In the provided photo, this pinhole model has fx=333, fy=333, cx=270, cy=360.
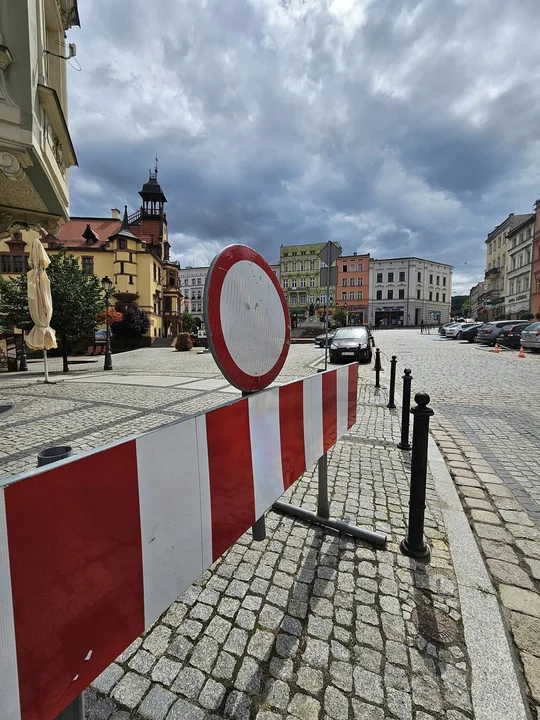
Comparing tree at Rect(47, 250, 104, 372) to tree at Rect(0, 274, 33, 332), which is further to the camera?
tree at Rect(0, 274, 33, 332)

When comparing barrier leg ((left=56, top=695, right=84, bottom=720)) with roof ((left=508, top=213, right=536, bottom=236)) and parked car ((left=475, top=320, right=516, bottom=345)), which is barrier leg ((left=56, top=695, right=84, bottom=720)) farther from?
roof ((left=508, top=213, right=536, bottom=236))

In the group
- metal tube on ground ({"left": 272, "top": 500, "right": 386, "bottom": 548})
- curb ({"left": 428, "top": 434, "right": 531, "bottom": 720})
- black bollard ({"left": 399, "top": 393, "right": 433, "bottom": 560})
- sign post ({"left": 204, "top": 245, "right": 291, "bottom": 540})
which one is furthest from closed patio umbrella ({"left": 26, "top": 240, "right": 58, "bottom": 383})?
curb ({"left": 428, "top": 434, "right": 531, "bottom": 720})

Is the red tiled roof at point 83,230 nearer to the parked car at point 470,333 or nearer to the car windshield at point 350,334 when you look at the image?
the car windshield at point 350,334

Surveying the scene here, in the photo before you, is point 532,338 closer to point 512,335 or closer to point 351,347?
point 512,335

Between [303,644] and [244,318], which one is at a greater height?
[244,318]

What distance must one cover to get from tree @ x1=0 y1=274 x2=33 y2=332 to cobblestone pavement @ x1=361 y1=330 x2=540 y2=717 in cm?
1616

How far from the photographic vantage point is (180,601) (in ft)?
6.93

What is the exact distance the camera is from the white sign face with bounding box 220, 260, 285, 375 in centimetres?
177

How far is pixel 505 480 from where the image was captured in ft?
12.1

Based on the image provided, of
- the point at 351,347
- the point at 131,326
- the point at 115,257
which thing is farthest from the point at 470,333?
the point at 115,257

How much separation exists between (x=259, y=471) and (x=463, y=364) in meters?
14.6

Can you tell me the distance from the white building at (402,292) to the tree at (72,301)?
7085 cm

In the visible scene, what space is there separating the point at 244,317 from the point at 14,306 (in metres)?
17.1

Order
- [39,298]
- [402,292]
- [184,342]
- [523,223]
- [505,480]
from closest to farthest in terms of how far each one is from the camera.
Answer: [505,480]
[39,298]
[184,342]
[523,223]
[402,292]
